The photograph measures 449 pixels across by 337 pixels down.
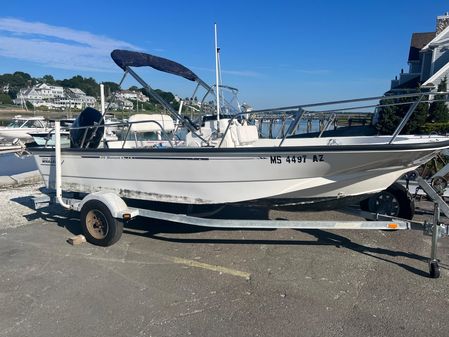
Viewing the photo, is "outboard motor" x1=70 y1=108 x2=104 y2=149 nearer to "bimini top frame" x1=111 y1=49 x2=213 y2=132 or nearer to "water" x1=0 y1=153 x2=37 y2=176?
"bimini top frame" x1=111 y1=49 x2=213 y2=132

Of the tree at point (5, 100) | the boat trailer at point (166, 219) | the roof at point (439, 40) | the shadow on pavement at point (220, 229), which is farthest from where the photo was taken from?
the tree at point (5, 100)

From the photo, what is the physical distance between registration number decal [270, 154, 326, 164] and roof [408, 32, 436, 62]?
107 ft

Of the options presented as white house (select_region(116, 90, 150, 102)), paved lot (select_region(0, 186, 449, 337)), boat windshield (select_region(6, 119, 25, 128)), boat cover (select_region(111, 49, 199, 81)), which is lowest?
paved lot (select_region(0, 186, 449, 337))

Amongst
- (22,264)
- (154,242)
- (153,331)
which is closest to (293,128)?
(154,242)

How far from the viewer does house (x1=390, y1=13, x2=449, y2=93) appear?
82.8ft

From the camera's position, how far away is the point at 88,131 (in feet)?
20.6

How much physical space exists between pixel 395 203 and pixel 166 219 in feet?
11.3

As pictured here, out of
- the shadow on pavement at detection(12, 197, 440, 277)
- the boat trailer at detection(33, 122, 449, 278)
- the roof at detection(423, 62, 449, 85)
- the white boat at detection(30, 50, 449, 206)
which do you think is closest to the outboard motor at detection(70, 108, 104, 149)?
the white boat at detection(30, 50, 449, 206)

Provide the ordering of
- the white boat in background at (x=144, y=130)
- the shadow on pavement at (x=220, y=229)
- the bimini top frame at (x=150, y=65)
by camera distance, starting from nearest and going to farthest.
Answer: the shadow on pavement at (x=220, y=229) → the bimini top frame at (x=150, y=65) → the white boat in background at (x=144, y=130)

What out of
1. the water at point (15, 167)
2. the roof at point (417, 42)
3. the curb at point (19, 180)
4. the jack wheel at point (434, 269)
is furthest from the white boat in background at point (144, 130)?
the roof at point (417, 42)

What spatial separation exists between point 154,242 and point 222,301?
6.62ft

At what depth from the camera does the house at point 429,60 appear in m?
25.2

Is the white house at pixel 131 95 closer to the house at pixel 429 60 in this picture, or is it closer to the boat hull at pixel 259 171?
the boat hull at pixel 259 171

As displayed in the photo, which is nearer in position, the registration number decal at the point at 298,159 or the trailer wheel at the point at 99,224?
the registration number decal at the point at 298,159
